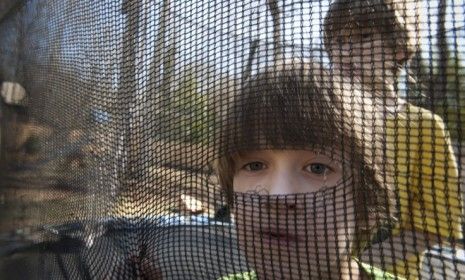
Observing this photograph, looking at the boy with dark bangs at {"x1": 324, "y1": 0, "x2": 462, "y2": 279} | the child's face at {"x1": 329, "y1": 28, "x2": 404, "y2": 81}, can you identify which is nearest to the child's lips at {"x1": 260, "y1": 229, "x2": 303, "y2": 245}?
the boy with dark bangs at {"x1": 324, "y1": 0, "x2": 462, "y2": 279}

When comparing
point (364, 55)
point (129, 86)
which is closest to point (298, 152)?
point (364, 55)

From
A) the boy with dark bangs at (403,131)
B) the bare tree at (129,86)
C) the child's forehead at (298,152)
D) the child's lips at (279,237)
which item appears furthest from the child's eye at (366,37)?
the bare tree at (129,86)

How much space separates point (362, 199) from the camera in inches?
24.8

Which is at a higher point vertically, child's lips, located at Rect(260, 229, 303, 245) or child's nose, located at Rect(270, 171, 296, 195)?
child's nose, located at Rect(270, 171, 296, 195)

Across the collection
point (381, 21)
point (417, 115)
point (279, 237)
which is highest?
point (381, 21)

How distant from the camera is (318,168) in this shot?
0.72 meters

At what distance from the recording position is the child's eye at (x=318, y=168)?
2.33ft

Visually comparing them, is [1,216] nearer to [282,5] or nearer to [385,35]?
[282,5]

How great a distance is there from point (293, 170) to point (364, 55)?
0.18 meters

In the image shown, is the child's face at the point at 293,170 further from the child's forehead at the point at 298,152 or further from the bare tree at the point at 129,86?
the bare tree at the point at 129,86

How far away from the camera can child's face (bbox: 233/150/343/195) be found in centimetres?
70

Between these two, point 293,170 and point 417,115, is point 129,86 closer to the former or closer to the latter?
point 293,170

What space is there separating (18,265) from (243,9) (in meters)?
1.04

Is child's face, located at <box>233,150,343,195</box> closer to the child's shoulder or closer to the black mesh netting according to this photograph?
the black mesh netting
